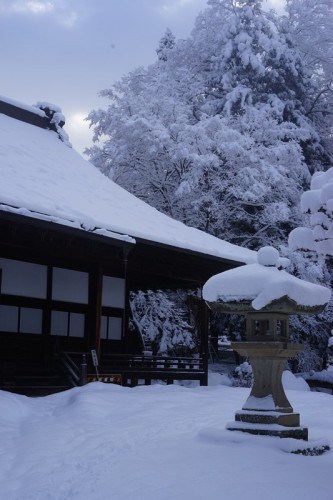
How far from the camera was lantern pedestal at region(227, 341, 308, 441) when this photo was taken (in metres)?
7.71

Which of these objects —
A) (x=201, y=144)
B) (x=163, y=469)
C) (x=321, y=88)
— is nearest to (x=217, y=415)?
(x=163, y=469)

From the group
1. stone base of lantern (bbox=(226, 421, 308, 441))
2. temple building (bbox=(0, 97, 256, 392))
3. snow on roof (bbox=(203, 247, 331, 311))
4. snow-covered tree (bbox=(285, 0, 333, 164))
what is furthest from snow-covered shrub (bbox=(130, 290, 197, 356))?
stone base of lantern (bbox=(226, 421, 308, 441))

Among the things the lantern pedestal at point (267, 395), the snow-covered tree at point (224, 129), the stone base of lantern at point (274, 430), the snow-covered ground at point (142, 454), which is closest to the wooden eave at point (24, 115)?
the snow-covered tree at point (224, 129)

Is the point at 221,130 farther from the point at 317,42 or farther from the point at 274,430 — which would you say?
the point at 274,430

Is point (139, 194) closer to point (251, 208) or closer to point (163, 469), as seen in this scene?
point (251, 208)

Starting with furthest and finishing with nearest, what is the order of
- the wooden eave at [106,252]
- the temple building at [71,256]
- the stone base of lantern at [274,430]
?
the temple building at [71,256]
the wooden eave at [106,252]
the stone base of lantern at [274,430]

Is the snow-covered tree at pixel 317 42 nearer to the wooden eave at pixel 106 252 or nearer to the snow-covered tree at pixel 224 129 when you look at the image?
the snow-covered tree at pixel 224 129

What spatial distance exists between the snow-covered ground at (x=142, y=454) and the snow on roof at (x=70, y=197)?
3262 millimetres

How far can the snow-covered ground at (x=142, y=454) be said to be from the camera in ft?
17.8

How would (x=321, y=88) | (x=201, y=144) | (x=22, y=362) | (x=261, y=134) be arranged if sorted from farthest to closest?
(x=321, y=88) < (x=261, y=134) < (x=201, y=144) < (x=22, y=362)

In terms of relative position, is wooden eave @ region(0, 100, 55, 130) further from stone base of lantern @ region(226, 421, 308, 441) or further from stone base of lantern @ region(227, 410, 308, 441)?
stone base of lantern @ region(226, 421, 308, 441)

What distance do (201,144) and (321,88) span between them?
389 inches

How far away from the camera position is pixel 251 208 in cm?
2264

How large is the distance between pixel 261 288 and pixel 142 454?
2524mm
